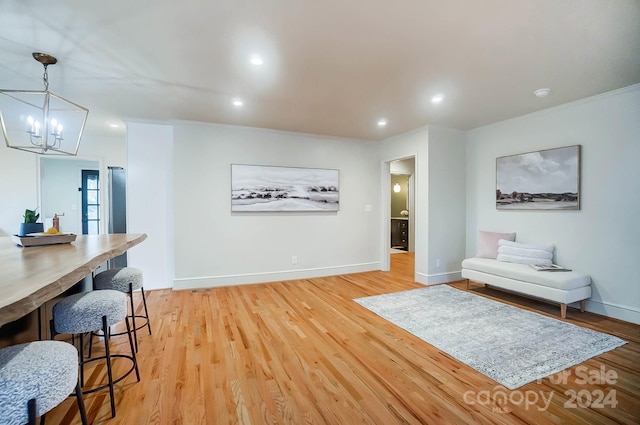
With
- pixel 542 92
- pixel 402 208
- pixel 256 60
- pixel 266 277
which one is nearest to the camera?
pixel 256 60

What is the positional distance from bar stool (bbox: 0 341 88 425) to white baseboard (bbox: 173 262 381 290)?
11.0 feet

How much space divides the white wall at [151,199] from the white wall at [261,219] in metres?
0.21

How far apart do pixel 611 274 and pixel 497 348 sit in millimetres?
2008

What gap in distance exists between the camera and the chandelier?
2.19 meters

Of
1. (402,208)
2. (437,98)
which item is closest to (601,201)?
(437,98)

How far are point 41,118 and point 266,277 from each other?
391cm

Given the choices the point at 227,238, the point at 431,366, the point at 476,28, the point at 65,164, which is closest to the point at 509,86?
the point at 476,28

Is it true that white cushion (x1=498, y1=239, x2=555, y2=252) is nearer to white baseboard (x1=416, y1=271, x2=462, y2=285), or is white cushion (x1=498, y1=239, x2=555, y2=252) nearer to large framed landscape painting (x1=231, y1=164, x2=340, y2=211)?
white baseboard (x1=416, y1=271, x2=462, y2=285)

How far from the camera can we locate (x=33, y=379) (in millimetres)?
927

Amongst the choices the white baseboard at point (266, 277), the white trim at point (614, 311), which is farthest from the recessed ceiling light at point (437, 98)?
the white baseboard at point (266, 277)

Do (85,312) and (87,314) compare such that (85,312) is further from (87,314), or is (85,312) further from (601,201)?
(601,201)

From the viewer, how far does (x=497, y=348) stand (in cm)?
251

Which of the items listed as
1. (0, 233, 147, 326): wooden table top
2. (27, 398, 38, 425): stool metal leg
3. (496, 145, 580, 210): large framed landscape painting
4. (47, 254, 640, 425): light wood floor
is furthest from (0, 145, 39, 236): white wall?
(496, 145, 580, 210): large framed landscape painting

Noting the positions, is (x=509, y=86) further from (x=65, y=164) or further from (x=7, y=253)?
(x=65, y=164)
